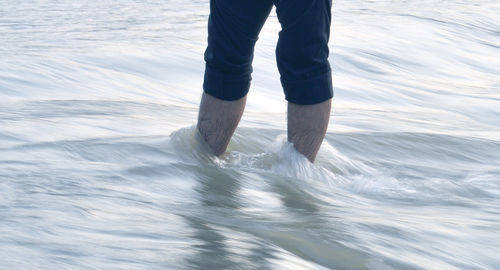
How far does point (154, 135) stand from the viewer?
3.32 meters

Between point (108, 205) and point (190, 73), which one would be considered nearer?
point (108, 205)

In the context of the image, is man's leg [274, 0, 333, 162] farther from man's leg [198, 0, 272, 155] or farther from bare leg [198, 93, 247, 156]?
bare leg [198, 93, 247, 156]

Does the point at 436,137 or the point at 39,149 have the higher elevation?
the point at 39,149

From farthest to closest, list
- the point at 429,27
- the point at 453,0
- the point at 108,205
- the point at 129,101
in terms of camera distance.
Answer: the point at 453,0
the point at 429,27
the point at 129,101
the point at 108,205

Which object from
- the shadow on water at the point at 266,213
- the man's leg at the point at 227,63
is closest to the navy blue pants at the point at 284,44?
the man's leg at the point at 227,63

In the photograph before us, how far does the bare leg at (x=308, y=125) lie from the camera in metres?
2.87

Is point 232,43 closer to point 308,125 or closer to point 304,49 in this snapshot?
point 304,49

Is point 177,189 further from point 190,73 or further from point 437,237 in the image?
point 190,73

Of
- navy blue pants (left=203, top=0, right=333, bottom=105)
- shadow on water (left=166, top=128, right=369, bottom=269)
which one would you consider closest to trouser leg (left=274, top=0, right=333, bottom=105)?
navy blue pants (left=203, top=0, right=333, bottom=105)

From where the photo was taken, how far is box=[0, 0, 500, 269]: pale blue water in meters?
2.05

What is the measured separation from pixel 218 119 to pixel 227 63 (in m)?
0.23

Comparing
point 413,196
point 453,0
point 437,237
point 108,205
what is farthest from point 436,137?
point 453,0

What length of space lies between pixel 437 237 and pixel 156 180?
0.87 meters

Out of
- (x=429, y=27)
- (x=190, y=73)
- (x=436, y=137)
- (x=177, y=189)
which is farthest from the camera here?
(x=429, y=27)
